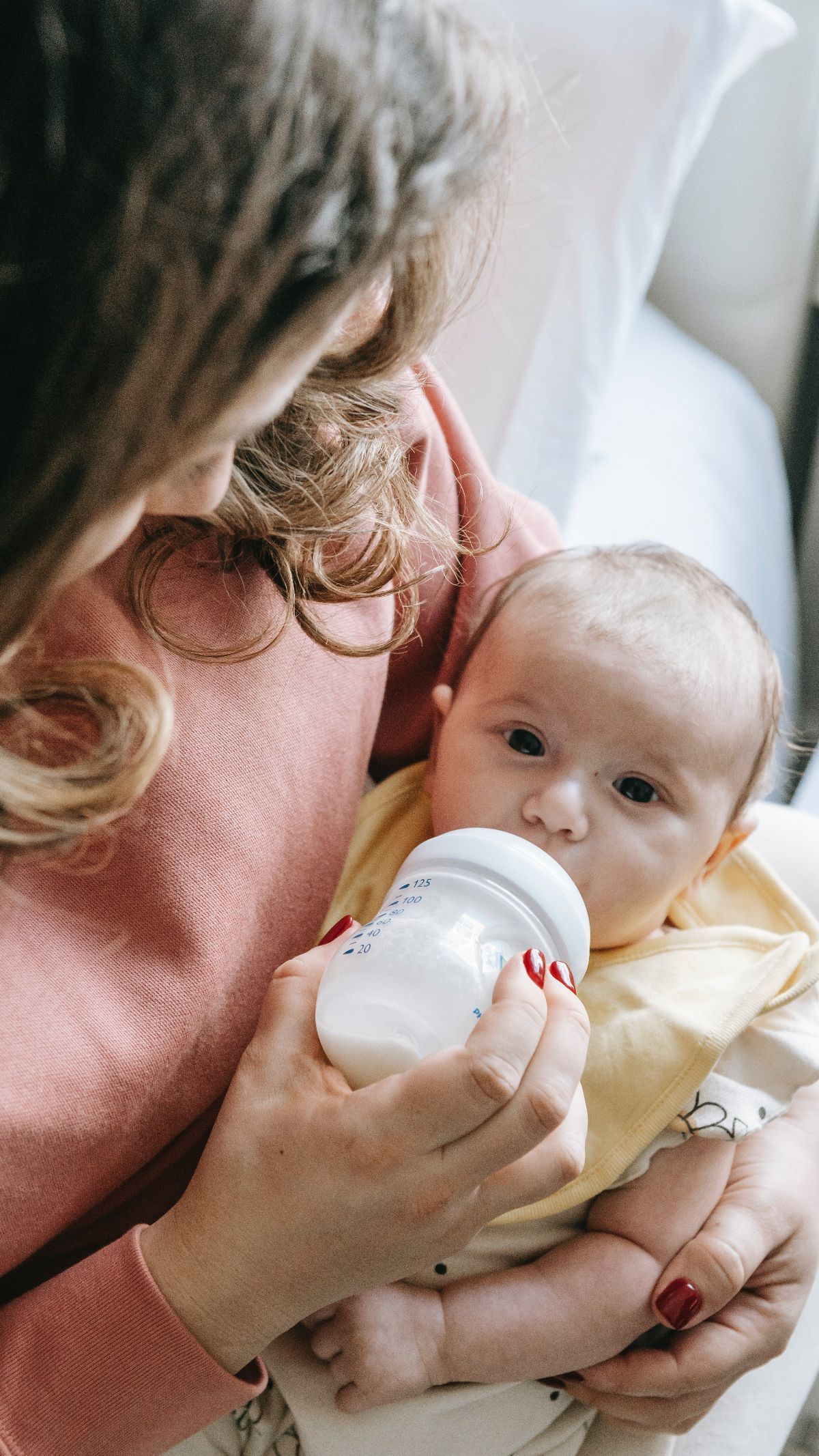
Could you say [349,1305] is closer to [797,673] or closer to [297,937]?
[297,937]

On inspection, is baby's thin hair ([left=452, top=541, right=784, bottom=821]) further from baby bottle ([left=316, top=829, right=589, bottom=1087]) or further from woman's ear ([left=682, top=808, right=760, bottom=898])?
baby bottle ([left=316, top=829, right=589, bottom=1087])

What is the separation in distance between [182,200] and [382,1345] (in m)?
0.73

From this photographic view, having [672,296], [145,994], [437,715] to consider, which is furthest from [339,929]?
[672,296]

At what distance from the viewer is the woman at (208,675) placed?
43 centimetres

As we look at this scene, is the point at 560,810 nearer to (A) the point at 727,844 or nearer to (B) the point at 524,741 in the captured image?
(B) the point at 524,741

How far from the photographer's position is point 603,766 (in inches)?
37.0

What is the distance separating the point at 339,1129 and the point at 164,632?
0.33m

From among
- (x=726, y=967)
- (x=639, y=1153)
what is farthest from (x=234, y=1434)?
(x=726, y=967)

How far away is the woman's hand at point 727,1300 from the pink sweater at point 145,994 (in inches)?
12.2

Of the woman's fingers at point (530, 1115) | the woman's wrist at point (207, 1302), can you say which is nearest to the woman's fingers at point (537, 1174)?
the woman's fingers at point (530, 1115)

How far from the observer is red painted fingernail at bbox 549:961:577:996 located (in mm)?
672

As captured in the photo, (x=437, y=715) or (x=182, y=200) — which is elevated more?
(x=182, y=200)

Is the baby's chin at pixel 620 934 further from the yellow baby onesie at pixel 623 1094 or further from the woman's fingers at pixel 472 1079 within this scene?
the woman's fingers at pixel 472 1079

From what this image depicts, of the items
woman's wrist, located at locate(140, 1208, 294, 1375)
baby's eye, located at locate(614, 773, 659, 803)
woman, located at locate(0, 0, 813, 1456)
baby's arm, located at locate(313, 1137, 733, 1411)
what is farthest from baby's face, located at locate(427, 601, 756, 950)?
woman's wrist, located at locate(140, 1208, 294, 1375)
